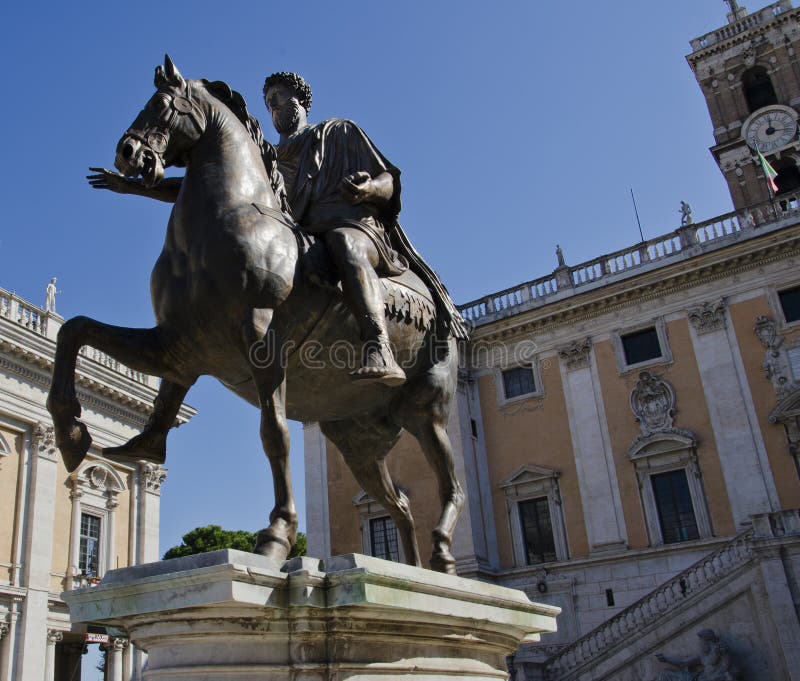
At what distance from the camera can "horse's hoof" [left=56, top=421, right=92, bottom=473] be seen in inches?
151

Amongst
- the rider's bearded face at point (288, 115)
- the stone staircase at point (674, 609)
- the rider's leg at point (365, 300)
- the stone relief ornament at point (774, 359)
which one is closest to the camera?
the rider's leg at point (365, 300)

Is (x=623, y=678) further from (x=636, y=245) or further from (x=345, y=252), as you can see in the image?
(x=345, y=252)

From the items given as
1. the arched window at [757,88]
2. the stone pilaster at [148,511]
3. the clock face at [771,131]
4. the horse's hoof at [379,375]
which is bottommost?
the horse's hoof at [379,375]

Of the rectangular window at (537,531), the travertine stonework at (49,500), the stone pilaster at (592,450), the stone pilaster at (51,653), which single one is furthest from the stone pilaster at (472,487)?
the stone pilaster at (51,653)

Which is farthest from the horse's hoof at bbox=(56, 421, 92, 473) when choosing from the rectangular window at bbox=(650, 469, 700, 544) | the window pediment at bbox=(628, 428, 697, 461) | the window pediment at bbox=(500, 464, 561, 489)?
the window pediment at bbox=(500, 464, 561, 489)

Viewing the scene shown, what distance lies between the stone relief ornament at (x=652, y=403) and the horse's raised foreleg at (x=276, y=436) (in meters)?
22.9

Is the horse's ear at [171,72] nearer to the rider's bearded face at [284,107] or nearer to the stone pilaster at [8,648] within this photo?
the rider's bearded face at [284,107]

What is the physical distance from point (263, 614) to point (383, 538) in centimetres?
2522

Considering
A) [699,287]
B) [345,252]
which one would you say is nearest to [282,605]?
[345,252]

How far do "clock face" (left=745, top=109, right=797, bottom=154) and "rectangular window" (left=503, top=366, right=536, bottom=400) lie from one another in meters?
15.5

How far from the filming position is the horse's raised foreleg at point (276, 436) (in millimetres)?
3582

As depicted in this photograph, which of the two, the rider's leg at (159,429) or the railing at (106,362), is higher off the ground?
the railing at (106,362)

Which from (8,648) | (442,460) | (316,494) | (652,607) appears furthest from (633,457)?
(442,460)

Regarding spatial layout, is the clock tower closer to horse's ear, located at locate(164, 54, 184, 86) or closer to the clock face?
the clock face
